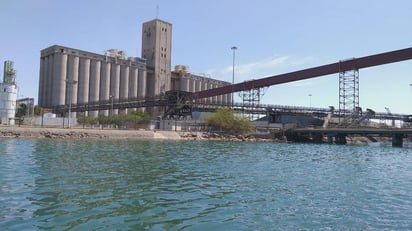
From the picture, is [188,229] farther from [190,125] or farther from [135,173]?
[190,125]

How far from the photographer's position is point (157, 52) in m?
157

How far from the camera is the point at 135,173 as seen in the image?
19.5 meters

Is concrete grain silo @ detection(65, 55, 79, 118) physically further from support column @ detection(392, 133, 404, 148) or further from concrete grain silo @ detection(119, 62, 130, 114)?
support column @ detection(392, 133, 404, 148)

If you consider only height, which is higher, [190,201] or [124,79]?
[124,79]

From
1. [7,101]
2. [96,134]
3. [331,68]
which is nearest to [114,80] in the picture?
[7,101]

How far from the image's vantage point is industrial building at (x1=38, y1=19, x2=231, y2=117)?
440 feet

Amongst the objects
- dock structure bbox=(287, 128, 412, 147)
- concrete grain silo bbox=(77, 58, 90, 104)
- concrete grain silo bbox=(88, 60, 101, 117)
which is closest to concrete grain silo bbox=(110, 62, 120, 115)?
concrete grain silo bbox=(88, 60, 101, 117)

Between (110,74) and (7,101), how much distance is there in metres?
78.1

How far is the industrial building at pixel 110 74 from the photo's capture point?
13400 cm

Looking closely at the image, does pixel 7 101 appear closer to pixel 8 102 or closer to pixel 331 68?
pixel 8 102

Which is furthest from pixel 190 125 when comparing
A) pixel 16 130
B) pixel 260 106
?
pixel 16 130

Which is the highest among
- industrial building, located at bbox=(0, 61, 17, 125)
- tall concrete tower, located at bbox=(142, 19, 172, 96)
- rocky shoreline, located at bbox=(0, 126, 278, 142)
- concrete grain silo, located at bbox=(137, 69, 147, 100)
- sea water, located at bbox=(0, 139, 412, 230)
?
tall concrete tower, located at bbox=(142, 19, 172, 96)

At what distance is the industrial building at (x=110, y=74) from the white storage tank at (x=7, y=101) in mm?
52419

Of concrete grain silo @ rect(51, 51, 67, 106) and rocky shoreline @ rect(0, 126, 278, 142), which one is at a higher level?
concrete grain silo @ rect(51, 51, 67, 106)
